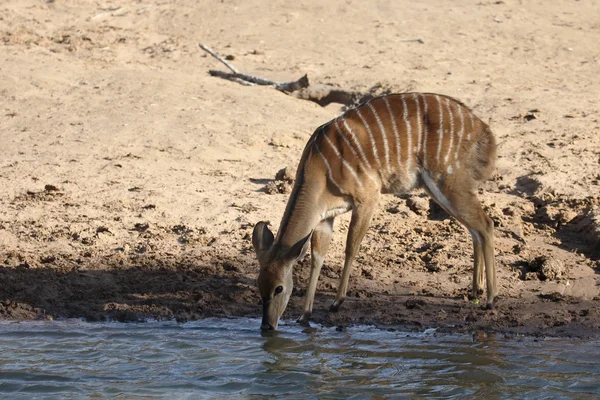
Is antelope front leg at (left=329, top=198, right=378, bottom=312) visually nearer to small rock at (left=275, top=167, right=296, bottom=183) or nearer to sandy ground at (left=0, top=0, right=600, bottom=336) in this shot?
sandy ground at (left=0, top=0, right=600, bottom=336)

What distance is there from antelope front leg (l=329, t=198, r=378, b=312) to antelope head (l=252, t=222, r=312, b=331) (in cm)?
42

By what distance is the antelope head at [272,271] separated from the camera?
288 inches

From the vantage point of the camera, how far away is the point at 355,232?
7.56m

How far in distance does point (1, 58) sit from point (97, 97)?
2.00 metres

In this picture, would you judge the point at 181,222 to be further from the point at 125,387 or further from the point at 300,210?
the point at 125,387

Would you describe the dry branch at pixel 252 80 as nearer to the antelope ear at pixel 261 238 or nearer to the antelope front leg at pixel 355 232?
the antelope front leg at pixel 355 232

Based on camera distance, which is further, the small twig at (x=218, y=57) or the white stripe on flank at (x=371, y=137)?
the small twig at (x=218, y=57)

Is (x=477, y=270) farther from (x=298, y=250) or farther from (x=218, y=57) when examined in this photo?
(x=218, y=57)

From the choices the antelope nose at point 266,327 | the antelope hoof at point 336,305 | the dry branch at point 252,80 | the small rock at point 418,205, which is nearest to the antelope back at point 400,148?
the antelope hoof at point 336,305

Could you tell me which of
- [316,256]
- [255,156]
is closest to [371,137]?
[316,256]

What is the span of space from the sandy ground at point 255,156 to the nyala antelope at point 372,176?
1.77 ft

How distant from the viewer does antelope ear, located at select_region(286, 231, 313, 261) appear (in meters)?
7.23

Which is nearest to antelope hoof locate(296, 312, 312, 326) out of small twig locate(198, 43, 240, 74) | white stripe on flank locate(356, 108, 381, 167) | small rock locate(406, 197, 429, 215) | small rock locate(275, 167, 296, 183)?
white stripe on flank locate(356, 108, 381, 167)

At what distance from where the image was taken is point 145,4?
15.9m
